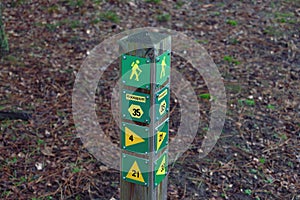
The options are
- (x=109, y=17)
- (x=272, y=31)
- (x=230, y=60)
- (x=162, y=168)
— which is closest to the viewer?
(x=162, y=168)

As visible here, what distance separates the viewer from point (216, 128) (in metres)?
4.36

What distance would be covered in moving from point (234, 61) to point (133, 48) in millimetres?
3633

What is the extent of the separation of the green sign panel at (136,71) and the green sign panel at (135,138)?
0.73 feet

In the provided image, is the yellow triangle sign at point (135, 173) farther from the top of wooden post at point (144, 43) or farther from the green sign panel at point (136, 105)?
the top of wooden post at point (144, 43)

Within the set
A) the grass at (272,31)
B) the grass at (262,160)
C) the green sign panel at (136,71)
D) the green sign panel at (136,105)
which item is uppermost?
the green sign panel at (136,71)

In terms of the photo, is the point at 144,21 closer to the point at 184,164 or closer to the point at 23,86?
the point at 23,86

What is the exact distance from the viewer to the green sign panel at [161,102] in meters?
2.18

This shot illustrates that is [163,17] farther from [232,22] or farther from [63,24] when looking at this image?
[63,24]

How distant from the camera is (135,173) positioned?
2340 mm

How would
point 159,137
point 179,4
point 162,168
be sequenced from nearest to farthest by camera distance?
point 159,137 → point 162,168 → point 179,4

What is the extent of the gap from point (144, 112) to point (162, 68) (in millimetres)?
227

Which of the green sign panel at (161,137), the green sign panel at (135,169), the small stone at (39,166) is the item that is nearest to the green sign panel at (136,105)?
the green sign panel at (161,137)

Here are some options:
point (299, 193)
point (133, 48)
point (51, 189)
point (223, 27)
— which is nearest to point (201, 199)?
point (299, 193)

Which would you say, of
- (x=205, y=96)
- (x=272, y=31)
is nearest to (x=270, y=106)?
(x=205, y=96)
